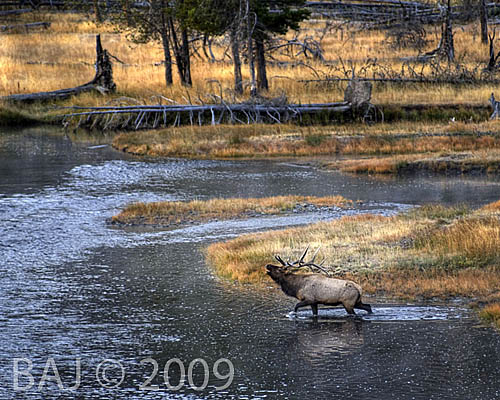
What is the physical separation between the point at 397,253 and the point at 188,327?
5.09 m

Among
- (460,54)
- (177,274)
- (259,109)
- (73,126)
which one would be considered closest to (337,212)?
(177,274)

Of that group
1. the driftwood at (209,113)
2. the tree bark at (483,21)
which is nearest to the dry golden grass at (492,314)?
the driftwood at (209,113)

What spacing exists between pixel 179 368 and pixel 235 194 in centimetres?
1373

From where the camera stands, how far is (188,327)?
39.0 feet

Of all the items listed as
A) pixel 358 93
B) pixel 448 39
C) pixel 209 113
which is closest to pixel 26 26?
pixel 209 113

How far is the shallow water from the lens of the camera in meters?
9.68

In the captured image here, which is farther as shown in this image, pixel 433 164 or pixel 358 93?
pixel 358 93

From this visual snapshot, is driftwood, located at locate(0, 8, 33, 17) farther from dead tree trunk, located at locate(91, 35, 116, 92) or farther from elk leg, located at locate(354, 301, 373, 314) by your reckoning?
elk leg, located at locate(354, 301, 373, 314)

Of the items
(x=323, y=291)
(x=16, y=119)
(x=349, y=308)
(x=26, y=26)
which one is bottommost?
(x=349, y=308)

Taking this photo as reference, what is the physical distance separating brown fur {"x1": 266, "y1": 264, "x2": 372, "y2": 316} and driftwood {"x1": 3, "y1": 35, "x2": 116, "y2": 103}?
104 feet

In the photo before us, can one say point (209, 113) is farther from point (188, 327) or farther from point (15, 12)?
point (15, 12)

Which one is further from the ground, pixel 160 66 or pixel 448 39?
pixel 448 39

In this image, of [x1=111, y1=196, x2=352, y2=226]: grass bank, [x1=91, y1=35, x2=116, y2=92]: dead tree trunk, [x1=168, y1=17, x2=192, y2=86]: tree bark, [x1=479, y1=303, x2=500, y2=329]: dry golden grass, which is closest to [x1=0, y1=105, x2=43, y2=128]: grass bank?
[x1=91, y1=35, x2=116, y2=92]: dead tree trunk

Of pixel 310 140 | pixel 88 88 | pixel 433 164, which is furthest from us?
pixel 88 88
